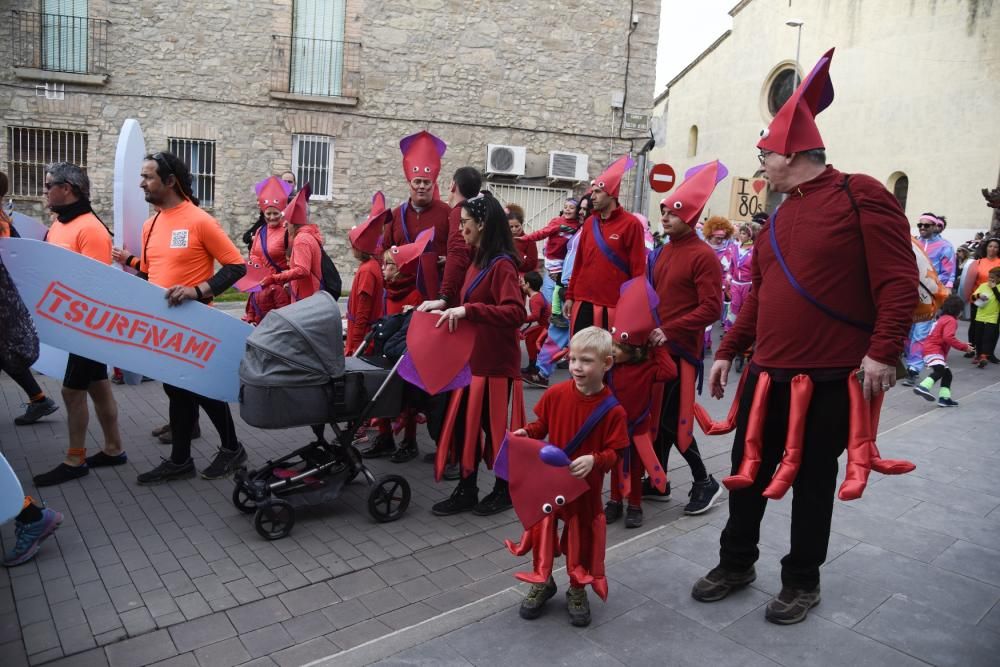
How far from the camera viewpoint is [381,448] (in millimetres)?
6082

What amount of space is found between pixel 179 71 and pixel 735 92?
22.6m

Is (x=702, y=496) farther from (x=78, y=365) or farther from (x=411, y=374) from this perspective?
(x=78, y=365)

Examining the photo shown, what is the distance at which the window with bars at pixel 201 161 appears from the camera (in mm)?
18688

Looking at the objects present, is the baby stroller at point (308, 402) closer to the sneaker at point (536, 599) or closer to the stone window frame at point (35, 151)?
the sneaker at point (536, 599)

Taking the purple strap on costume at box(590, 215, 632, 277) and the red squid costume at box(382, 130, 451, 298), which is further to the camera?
the red squid costume at box(382, 130, 451, 298)

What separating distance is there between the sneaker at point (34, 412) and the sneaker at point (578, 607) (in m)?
5.03

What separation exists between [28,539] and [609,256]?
3775mm

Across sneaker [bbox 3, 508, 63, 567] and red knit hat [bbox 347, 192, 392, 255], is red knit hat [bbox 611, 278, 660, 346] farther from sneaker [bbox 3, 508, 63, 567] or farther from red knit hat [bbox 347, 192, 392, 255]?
sneaker [bbox 3, 508, 63, 567]

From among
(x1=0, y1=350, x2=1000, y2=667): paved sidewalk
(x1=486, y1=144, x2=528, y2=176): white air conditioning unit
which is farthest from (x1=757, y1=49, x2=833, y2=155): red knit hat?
(x1=486, y1=144, x2=528, y2=176): white air conditioning unit

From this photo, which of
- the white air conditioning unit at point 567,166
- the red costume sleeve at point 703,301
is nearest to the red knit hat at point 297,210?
the red costume sleeve at point 703,301

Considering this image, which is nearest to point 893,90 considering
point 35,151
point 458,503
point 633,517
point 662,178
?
point 662,178

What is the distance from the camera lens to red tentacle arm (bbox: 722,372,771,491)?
3434 millimetres

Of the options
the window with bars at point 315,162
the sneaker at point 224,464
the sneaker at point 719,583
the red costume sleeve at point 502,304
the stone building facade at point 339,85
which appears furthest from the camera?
the window with bars at point 315,162

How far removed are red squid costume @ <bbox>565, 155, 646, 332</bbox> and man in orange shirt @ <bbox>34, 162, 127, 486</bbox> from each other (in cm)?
326
